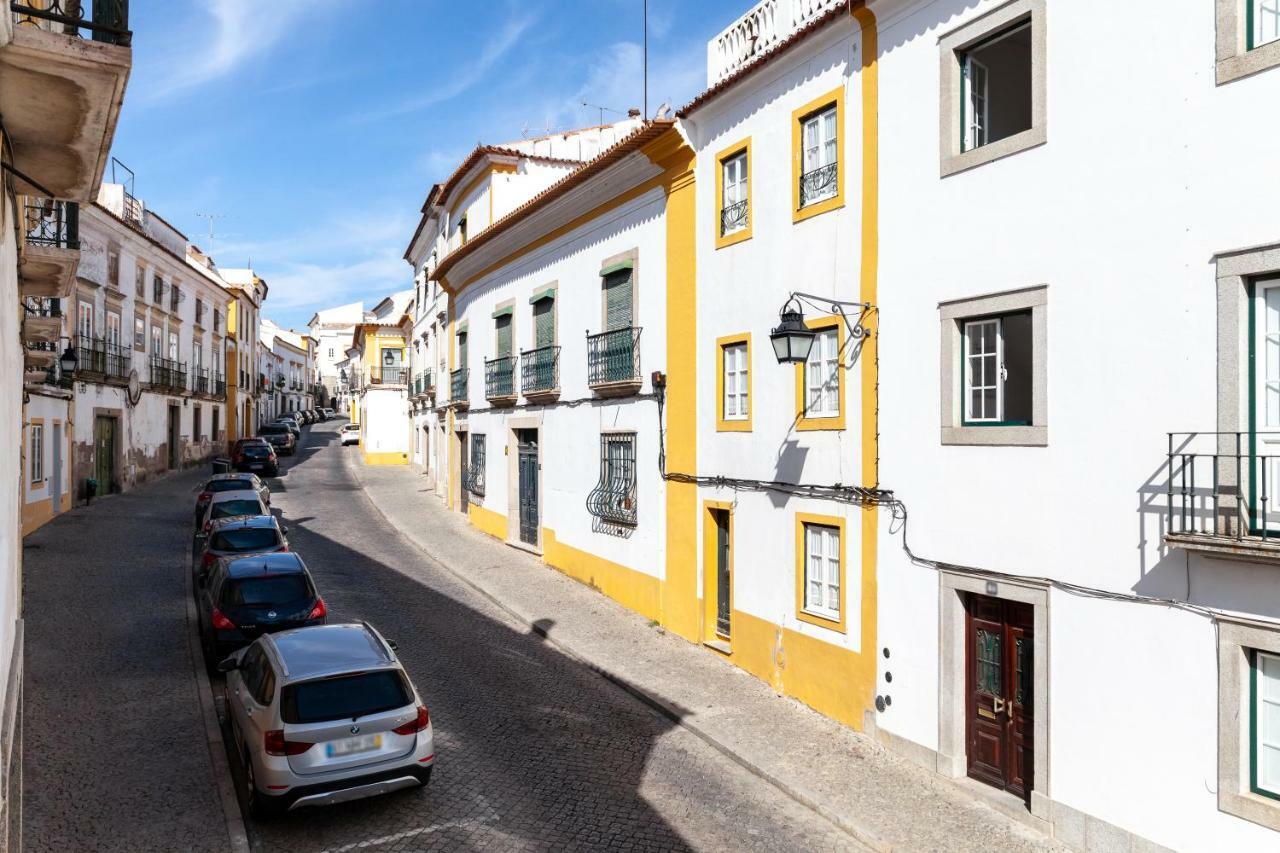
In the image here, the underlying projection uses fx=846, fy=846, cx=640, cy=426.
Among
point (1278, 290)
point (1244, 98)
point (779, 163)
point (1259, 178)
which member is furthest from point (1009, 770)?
point (779, 163)

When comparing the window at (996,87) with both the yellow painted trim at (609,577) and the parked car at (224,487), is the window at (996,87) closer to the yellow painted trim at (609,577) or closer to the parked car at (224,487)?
the yellow painted trim at (609,577)

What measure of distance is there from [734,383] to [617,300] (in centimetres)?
401

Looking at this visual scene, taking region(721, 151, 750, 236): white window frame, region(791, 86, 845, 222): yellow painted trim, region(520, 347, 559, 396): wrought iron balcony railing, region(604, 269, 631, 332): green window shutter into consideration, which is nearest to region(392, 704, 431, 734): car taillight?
region(791, 86, 845, 222): yellow painted trim

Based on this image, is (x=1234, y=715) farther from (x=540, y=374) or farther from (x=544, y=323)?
(x=544, y=323)

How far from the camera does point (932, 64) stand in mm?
8836

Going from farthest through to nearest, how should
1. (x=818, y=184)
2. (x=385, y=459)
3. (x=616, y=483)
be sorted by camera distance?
(x=385, y=459) → (x=616, y=483) → (x=818, y=184)

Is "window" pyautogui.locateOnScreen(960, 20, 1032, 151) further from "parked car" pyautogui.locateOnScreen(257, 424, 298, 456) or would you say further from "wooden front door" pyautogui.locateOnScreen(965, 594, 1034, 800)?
"parked car" pyautogui.locateOnScreen(257, 424, 298, 456)

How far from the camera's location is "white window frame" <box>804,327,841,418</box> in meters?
10.3

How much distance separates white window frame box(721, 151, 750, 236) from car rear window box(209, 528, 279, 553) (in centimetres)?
953

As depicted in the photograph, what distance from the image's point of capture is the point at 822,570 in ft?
35.0

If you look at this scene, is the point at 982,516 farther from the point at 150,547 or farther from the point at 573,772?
the point at 150,547

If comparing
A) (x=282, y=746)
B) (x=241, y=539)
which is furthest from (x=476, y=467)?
(x=282, y=746)

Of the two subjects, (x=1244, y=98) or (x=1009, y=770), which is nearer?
(x=1244, y=98)

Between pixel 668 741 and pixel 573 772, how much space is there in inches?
57.4
